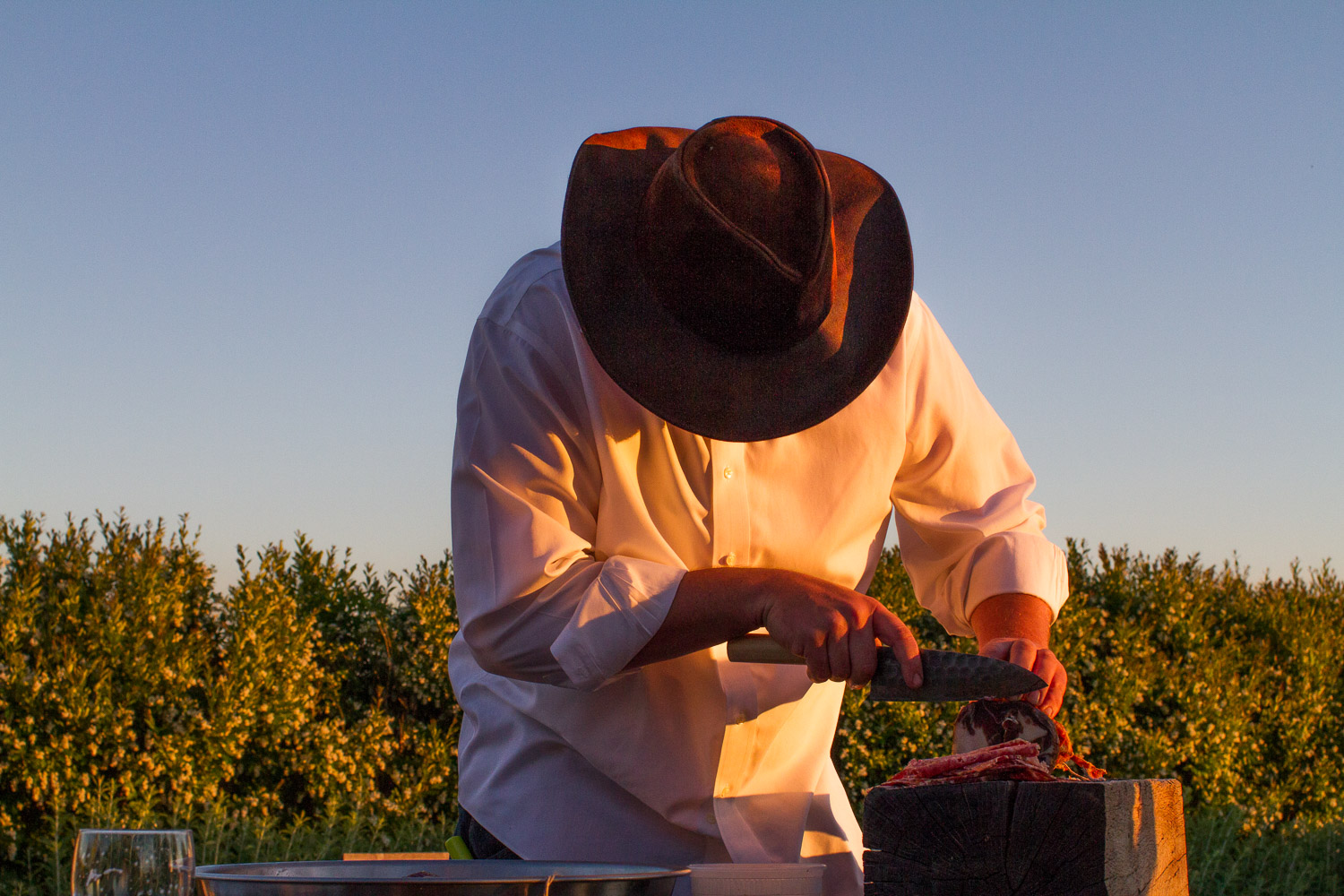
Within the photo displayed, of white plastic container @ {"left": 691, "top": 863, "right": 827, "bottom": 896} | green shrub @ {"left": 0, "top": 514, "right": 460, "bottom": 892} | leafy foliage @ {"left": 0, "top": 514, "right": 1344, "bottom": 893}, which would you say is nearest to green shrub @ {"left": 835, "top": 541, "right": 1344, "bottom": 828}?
leafy foliage @ {"left": 0, "top": 514, "right": 1344, "bottom": 893}

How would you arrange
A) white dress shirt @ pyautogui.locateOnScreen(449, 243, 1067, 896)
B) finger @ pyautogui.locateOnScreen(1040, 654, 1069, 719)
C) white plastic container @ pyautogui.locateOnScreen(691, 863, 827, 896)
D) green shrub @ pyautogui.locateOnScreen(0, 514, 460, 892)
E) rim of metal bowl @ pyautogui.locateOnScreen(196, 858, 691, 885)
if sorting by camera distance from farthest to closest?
green shrub @ pyautogui.locateOnScreen(0, 514, 460, 892), finger @ pyautogui.locateOnScreen(1040, 654, 1069, 719), white dress shirt @ pyautogui.locateOnScreen(449, 243, 1067, 896), white plastic container @ pyautogui.locateOnScreen(691, 863, 827, 896), rim of metal bowl @ pyautogui.locateOnScreen(196, 858, 691, 885)

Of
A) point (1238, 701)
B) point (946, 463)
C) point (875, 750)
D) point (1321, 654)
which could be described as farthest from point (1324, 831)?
point (946, 463)

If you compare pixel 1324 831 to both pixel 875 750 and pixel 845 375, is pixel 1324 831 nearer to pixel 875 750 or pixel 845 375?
pixel 875 750

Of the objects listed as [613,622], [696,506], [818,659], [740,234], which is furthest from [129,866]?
[740,234]

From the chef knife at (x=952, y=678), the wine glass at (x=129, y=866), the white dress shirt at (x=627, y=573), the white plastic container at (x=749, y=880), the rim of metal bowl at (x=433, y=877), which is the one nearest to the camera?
the rim of metal bowl at (x=433, y=877)

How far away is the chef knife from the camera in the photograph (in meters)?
1.88

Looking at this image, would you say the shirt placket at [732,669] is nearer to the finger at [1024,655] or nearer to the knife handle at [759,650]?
the knife handle at [759,650]

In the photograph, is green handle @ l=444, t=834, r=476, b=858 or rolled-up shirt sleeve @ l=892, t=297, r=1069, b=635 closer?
green handle @ l=444, t=834, r=476, b=858

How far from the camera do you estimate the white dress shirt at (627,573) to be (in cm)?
→ 211

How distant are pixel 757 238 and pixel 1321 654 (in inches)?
366

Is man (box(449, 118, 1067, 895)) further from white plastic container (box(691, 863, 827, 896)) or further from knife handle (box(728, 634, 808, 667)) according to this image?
white plastic container (box(691, 863, 827, 896))

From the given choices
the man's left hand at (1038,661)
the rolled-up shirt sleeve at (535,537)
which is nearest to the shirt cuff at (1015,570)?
the man's left hand at (1038,661)

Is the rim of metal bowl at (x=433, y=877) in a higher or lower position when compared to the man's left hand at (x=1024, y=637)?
lower

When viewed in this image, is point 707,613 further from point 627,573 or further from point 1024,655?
point 1024,655
